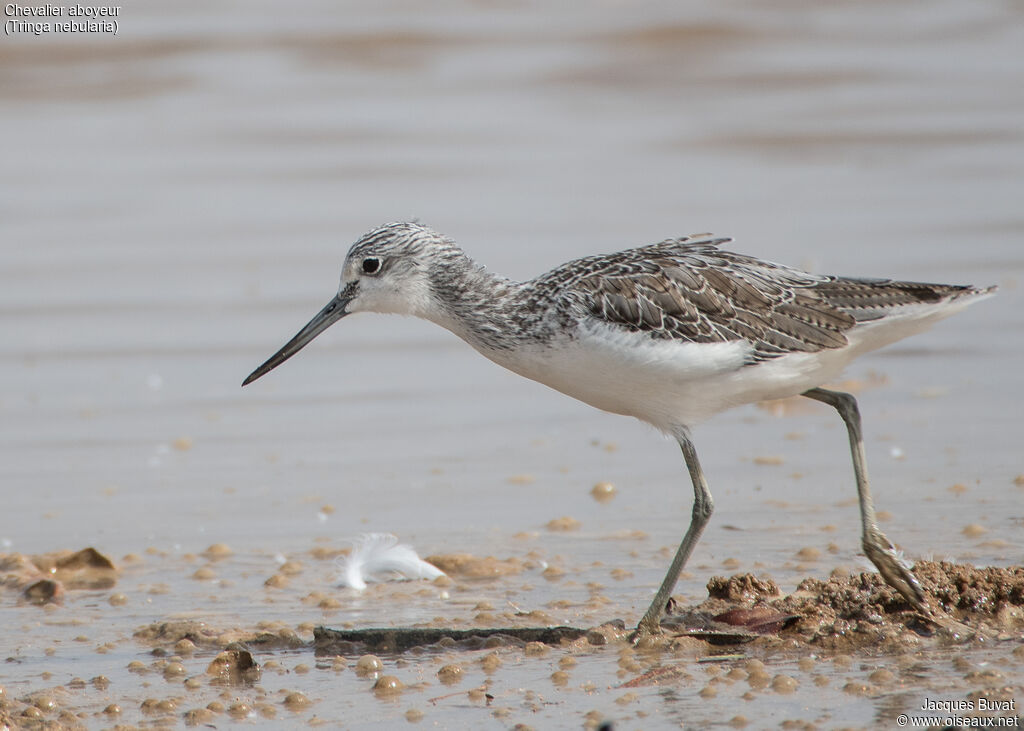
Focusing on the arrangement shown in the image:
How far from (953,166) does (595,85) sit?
15.9ft

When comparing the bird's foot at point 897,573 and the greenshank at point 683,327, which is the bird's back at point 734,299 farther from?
the bird's foot at point 897,573

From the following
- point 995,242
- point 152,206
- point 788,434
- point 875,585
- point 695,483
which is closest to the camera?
point 875,585

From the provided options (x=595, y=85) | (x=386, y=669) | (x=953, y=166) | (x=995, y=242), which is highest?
(x=595, y=85)

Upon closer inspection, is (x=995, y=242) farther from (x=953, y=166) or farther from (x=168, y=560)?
(x=168, y=560)

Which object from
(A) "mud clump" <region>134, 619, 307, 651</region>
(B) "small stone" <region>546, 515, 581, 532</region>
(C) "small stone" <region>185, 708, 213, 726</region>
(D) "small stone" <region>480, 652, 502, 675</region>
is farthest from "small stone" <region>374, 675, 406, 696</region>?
(B) "small stone" <region>546, 515, 581, 532</region>

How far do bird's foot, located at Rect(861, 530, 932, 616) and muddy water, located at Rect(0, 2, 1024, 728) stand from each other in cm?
32

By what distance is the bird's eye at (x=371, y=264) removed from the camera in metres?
6.20

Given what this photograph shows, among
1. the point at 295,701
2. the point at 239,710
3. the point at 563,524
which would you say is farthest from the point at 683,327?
the point at 239,710

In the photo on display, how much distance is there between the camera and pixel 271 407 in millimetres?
9031

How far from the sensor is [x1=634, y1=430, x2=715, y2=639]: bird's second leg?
17.0 feet

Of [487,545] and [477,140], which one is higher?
[477,140]

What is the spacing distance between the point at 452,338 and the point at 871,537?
546 cm

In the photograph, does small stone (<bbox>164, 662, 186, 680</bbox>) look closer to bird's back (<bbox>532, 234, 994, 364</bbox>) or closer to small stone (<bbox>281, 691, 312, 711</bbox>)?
small stone (<bbox>281, 691, 312, 711</bbox>)

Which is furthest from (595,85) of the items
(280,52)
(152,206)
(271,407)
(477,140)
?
(271,407)
